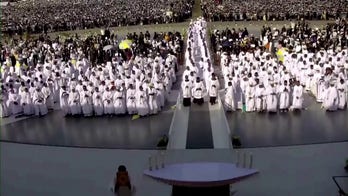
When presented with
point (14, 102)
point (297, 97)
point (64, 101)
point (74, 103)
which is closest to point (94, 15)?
point (14, 102)

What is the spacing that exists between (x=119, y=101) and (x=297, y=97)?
609cm

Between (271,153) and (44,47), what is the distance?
18396 millimetres

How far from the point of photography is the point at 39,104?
58.6 ft

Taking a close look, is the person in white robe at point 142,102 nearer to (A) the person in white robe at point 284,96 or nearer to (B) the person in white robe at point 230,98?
(B) the person in white robe at point 230,98

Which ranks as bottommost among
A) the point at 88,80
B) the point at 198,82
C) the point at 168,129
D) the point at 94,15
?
the point at 168,129

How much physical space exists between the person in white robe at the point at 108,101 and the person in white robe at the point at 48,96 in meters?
2.62

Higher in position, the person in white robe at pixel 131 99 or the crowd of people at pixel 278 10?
the crowd of people at pixel 278 10

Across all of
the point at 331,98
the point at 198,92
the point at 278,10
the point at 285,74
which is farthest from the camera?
the point at 278,10

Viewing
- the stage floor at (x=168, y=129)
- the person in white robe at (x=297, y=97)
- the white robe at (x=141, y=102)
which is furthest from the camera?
the white robe at (x=141, y=102)

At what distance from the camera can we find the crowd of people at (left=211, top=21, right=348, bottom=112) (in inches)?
660

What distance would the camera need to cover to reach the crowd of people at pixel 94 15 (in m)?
42.4

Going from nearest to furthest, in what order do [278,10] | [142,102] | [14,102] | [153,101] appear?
[142,102]
[153,101]
[14,102]
[278,10]

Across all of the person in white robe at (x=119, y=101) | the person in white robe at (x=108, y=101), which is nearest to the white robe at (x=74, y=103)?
the person in white robe at (x=108, y=101)

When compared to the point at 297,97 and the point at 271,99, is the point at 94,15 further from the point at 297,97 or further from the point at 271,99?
the point at 297,97
